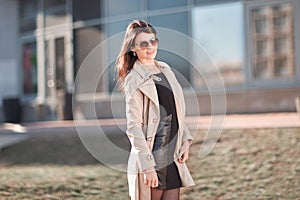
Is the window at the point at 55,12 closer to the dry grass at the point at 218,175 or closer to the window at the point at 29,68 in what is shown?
the window at the point at 29,68

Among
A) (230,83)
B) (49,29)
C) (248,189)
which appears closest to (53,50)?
(49,29)

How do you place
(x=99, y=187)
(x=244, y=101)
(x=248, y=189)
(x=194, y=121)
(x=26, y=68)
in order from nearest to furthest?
(x=194, y=121) → (x=248, y=189) → (x=99, y=187) → (x=244, y=101) → (x=26, y=68)

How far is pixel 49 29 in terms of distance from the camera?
1485cm

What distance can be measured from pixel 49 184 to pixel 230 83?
23.1 ft

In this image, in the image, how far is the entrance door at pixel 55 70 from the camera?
14.4 meters

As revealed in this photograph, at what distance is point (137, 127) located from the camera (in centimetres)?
265

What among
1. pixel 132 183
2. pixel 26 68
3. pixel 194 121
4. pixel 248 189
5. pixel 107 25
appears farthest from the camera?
pixel 26 68

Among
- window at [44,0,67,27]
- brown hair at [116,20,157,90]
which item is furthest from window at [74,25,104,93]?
brown hair at [116,20,157,90]

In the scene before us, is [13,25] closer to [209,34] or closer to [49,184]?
[209,34]

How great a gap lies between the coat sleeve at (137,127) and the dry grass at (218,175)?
2420mm

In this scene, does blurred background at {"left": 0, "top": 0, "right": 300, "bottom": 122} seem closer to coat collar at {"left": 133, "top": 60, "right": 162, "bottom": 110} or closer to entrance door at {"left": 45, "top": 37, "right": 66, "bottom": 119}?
entrance door at {"left": 45, "top": 37, "right": 66, "bottom": 119}

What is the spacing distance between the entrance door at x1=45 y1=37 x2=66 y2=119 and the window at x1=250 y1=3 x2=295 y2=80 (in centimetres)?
562

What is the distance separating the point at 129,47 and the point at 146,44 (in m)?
0.11

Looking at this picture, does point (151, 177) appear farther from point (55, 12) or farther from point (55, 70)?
point (55, 12)
